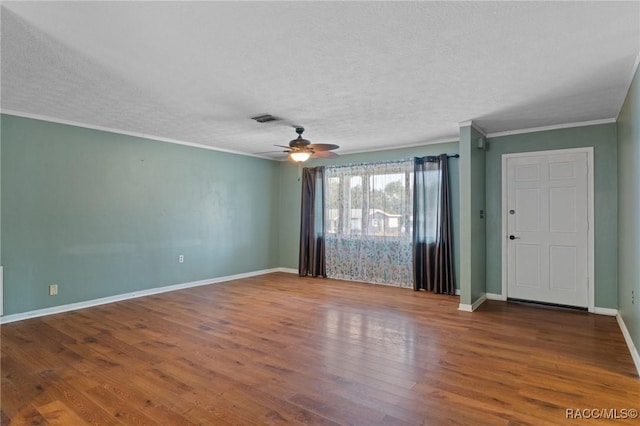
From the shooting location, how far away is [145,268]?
5.45 m

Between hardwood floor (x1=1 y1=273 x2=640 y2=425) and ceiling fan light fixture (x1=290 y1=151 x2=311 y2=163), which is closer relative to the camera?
hardwood floor (x1=1 y1=273 x2=640 y2=425)

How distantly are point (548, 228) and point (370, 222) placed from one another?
109 inches

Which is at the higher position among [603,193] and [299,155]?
[299,155]

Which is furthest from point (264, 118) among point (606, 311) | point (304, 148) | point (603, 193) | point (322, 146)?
point (606, 311)

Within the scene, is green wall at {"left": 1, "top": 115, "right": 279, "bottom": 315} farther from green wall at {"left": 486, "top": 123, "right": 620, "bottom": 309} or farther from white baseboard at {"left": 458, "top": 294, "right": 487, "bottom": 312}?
green wall at {"left": 486, "top": 123, "right": 620, "bottom": 309}

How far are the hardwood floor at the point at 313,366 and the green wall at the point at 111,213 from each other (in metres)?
0.57

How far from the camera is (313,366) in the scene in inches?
115

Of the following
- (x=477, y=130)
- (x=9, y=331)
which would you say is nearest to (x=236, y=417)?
(x=9, y=331)

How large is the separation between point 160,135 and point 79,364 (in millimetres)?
3543

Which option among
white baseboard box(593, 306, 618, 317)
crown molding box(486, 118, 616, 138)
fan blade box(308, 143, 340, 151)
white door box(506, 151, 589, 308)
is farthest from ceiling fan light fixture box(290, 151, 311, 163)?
white baseboard box(593, 306, 618, 317)

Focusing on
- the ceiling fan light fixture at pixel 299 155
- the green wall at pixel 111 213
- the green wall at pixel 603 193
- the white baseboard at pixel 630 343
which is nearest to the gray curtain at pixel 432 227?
the green wall at pixel 603 193

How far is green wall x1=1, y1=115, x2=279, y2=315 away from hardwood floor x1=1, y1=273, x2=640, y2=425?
A: 1.86 feet

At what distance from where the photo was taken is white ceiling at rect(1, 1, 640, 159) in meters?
2.13

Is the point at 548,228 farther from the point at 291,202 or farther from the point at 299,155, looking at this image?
the point at 291,202
